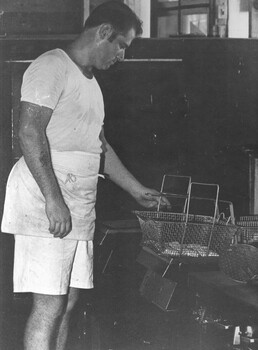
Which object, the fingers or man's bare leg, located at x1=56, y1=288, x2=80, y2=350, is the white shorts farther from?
man's bare leg, located at x1=56, y1=288, x2=80, y2=350

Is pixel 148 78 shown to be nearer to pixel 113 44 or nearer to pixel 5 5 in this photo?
pixel 5 5

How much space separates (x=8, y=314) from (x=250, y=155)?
2.06 meters

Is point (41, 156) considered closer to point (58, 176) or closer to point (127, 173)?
point (58, 176)

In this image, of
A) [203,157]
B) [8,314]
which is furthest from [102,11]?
[8,314]

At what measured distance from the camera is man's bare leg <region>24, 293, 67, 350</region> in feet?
9.09

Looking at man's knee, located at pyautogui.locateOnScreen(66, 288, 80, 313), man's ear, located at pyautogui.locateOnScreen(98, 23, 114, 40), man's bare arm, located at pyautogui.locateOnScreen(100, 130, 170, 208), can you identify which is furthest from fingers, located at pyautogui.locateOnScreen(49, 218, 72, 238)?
man's ear, located at pyautogui.locateOnScreen(98, 23, 114, 40)

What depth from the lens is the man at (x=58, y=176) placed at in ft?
8.77

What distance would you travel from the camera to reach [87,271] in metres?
3.05

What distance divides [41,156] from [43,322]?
74 centimetres

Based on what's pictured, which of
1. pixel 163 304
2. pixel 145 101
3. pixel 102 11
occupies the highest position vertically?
pixel 102 11

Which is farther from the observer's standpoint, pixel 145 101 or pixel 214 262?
pixel 145 101

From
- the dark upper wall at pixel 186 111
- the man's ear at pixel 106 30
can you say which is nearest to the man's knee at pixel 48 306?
the man's ear at pixel 106 30

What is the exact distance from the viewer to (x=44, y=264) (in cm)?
279

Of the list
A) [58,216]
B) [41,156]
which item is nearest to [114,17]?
[41,156]
